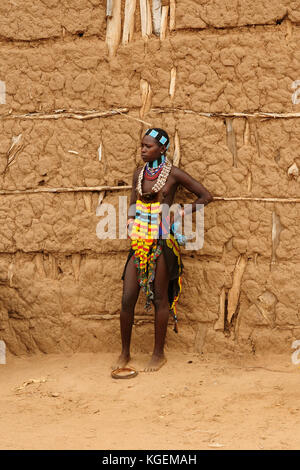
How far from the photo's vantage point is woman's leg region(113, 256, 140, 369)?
4.96 m

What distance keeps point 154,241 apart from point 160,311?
1.68 ft

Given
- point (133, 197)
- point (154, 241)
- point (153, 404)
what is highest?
point (133, 197)

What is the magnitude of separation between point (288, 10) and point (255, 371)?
8.41ft

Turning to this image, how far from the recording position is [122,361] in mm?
5008

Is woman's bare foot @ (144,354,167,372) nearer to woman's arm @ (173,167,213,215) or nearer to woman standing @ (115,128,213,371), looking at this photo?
woman standing @ (115,128,213,371)

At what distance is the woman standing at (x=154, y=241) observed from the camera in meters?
4.84

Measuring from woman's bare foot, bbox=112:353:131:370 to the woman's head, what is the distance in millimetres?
1451

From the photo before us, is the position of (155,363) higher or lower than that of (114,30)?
lower

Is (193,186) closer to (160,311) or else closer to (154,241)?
(154,241)

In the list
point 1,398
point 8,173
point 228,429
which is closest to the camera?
point 228,429

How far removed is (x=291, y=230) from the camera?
4953 mm

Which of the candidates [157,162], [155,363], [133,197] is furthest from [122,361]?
[157,162]

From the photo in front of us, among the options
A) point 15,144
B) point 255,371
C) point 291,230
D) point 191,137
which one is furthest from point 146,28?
point 255,371

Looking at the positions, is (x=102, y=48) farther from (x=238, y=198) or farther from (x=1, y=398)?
(x=1, y=398)
